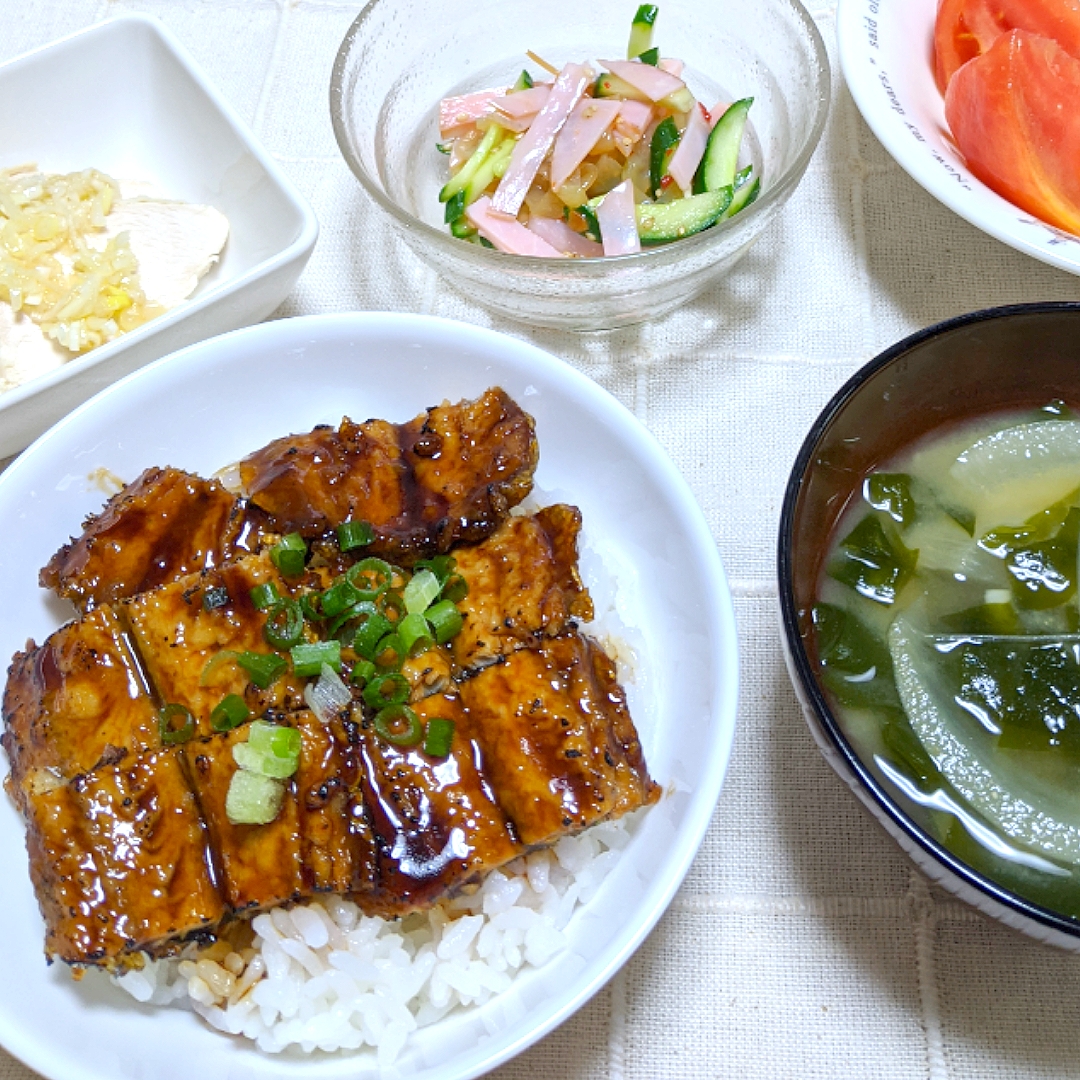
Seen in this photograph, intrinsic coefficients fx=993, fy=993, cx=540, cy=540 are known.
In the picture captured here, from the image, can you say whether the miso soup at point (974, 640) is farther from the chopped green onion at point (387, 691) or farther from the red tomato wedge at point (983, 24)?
the red tomato wedge at point (983, 24)

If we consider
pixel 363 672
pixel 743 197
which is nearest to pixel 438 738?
pixel 363 672

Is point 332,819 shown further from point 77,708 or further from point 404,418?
point 404,418

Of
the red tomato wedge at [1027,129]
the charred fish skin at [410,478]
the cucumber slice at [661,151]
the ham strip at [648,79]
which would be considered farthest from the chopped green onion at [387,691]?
the red tomato wedge at [1027,129]

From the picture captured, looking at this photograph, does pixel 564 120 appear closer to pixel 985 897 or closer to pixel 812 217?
pixel 812 217

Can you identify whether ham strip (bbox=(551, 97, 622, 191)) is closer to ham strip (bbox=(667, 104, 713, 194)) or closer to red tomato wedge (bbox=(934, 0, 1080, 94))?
ham strip (bbox=(667, 104, 713, 194))

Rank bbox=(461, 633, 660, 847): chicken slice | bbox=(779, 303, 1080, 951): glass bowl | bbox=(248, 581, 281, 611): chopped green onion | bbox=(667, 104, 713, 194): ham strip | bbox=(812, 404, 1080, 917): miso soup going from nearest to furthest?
bbox=(779, 303, 1080, 951): glass bowl < bbox=(812, 404, 1080, 917): miso soup < bbox=(461, 633, 660, 847): chicken slice < bbox=(248, 581, 281, 611): chopped green onion < bbox=(667, 104, 713, 194): ham strip

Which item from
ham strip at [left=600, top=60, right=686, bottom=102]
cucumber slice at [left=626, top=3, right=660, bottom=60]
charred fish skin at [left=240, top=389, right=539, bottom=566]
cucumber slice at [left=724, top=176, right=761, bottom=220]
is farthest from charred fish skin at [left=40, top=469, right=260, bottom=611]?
cucumber slice at [left=626, top=3, right=660, bottom=60]
